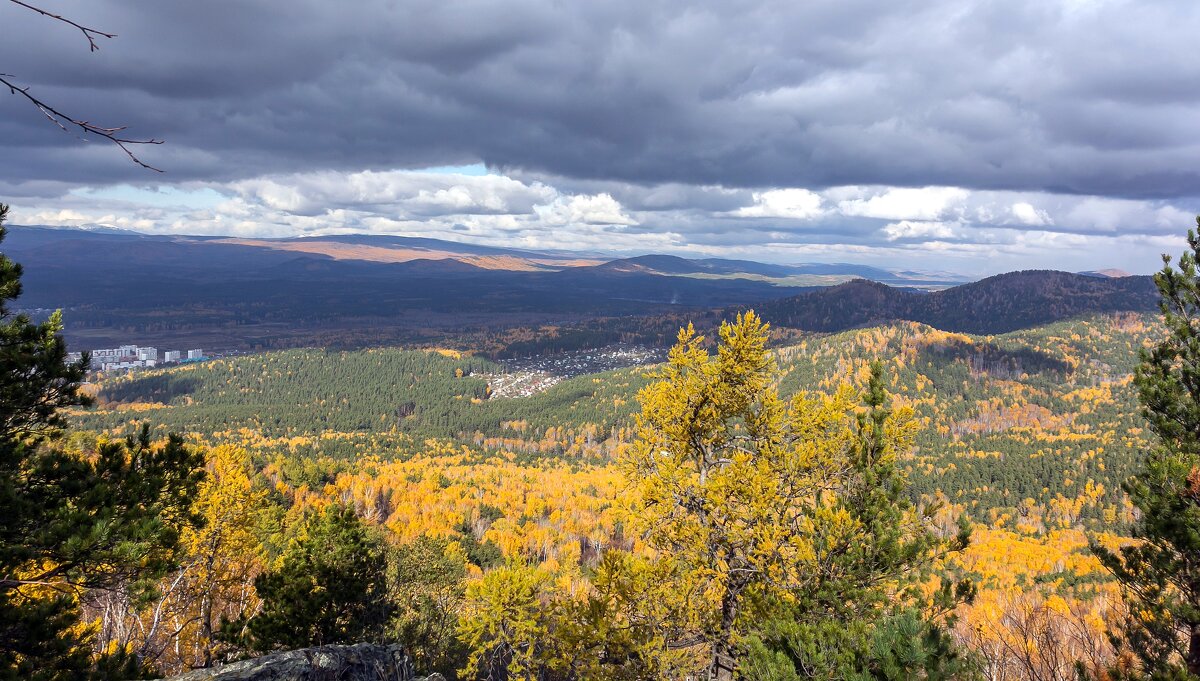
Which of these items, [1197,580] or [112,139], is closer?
[112,139]

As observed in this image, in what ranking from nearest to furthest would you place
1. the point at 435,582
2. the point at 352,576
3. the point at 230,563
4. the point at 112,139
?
the point at 112,139 < the point at 352,576 < the point at 230,563 < the point at 435,582

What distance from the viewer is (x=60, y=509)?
35.1 ft

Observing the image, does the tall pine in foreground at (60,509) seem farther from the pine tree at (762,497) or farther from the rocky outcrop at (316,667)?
the pine tree at (762,497)

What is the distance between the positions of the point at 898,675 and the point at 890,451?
6.64 m

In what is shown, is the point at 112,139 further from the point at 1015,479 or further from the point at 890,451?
the point at 1015,479

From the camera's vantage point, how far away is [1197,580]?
550 inches

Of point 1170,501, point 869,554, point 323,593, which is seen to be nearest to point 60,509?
point 323,593

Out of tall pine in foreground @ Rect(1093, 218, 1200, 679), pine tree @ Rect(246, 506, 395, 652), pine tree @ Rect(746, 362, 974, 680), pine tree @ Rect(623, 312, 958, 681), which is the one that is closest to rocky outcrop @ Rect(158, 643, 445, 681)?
pine tree @ Rect(623, 312, 958, 681)

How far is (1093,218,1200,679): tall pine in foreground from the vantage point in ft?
44.9

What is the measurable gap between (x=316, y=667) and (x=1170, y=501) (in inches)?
915

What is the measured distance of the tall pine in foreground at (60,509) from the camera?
10047 mm

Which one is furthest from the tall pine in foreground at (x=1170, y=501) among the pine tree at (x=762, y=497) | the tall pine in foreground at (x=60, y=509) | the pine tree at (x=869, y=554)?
the tall pine in foreground at (x=60, y=509)

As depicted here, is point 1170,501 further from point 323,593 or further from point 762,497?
point 323,593

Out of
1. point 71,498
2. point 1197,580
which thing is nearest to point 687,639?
point 1197,580
